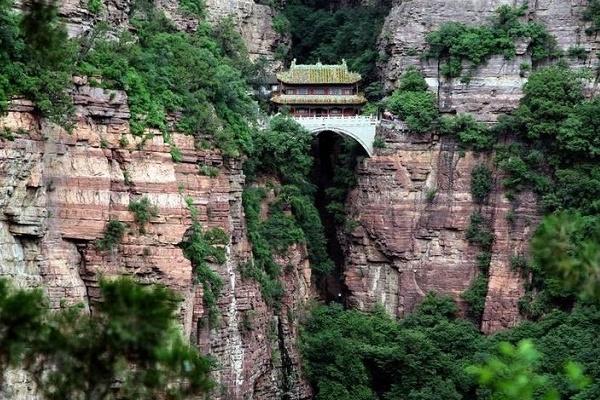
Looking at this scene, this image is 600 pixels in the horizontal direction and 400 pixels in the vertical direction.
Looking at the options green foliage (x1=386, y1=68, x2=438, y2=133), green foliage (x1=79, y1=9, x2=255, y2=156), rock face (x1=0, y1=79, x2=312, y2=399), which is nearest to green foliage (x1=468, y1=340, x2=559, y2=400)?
rock face (x1=0, y1=79, x2=312, y2=399)

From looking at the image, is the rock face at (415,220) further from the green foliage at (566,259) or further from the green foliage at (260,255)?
the green foliage at (566,259)

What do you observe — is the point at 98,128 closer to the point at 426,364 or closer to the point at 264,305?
the point at 264,305

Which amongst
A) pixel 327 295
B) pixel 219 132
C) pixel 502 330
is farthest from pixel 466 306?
pixel 219 132

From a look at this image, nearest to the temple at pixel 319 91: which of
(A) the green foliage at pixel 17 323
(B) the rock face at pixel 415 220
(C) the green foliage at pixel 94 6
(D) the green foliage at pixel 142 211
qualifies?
(B) the rock face at pixel 415 220

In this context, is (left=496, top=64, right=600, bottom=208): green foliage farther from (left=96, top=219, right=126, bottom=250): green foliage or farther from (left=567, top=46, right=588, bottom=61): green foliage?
(left=96, top=219, right=126, bottom=250): green foliage

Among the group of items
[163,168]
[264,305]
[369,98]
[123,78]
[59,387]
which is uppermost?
[369,98]

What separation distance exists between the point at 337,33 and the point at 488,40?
7708 mm

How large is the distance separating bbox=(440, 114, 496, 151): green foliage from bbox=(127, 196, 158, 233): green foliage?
43.4 feet

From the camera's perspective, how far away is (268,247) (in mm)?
31609

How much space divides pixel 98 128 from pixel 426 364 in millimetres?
13620

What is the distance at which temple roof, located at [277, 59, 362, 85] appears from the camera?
118 feet

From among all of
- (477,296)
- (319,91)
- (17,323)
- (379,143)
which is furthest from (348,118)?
(17,323)

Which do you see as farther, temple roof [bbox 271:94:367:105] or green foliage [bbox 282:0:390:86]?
green foliage [bbox 282:0:390:86]

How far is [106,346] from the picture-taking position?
1015cm
